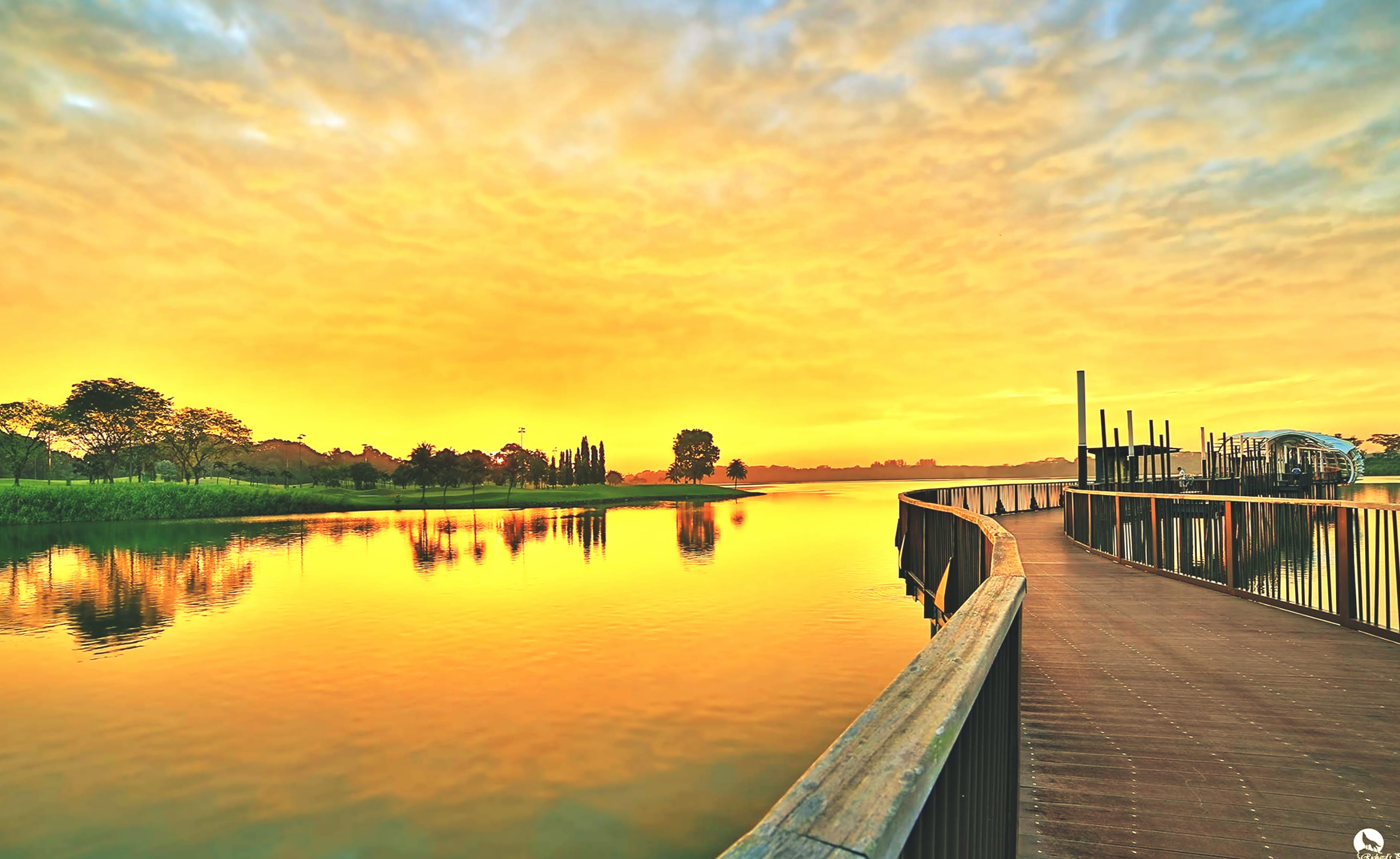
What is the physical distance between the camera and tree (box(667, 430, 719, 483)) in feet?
463

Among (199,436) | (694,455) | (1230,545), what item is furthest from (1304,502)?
(694,455)

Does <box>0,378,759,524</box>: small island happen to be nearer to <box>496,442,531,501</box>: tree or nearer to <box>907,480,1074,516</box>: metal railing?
<box>496,442,531,501</box>: tree

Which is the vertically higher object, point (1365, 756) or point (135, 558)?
point (1365, 756)

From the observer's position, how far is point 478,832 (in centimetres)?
798

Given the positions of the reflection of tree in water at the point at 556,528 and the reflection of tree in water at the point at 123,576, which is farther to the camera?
the reflection of tree in water at the point at 556,528

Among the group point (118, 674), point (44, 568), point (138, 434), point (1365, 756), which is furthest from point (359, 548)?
point (138, 434)

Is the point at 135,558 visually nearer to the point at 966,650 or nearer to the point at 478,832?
the point at 478,832

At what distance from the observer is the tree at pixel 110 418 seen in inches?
3000

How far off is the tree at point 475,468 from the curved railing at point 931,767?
97.1 metres

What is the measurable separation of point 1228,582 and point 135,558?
1634 inches

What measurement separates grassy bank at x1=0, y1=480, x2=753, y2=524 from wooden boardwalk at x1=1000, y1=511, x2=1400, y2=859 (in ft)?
252

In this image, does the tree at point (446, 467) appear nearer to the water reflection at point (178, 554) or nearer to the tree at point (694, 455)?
the water reflection at point (178, 554)

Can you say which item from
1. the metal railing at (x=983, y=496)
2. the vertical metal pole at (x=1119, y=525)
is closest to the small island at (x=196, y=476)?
the metal railing at (x=983, y=496)

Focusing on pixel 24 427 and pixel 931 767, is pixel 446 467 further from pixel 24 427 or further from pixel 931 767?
pixel 931 767
